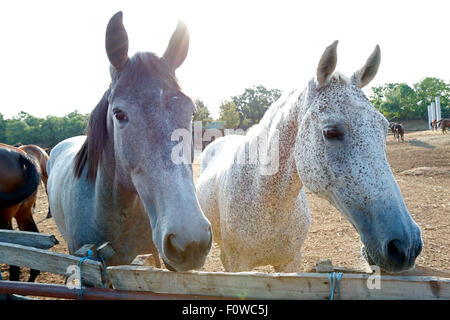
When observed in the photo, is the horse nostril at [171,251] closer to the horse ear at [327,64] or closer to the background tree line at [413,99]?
the horse ear at [327,64]

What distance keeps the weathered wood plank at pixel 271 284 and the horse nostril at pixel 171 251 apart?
109 mm

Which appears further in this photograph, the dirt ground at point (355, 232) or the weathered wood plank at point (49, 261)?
the dirt ground at point (355, 232)

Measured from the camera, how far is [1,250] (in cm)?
171

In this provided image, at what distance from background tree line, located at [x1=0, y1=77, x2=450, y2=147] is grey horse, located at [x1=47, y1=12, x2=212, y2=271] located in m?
36.2

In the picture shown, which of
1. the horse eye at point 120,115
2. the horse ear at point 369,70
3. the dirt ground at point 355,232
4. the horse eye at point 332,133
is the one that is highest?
the horse ear at point 369,70

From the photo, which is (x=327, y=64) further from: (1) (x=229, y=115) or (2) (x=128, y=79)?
(1) (x=229, y=115)

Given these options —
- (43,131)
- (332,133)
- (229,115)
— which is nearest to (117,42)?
(332,133)

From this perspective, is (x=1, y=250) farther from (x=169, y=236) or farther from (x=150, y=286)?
(x=169, y=236)

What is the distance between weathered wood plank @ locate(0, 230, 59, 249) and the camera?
1851 mm

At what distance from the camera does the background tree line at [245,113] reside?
44.3 meters

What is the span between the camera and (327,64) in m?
1.63

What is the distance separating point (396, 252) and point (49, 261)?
6.40ft

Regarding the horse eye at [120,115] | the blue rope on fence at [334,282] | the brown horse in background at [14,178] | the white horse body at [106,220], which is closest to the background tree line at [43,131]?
the brown horse in background at [14,178]

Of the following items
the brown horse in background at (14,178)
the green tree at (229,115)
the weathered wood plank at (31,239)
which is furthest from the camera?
the green tree at (229,115)
